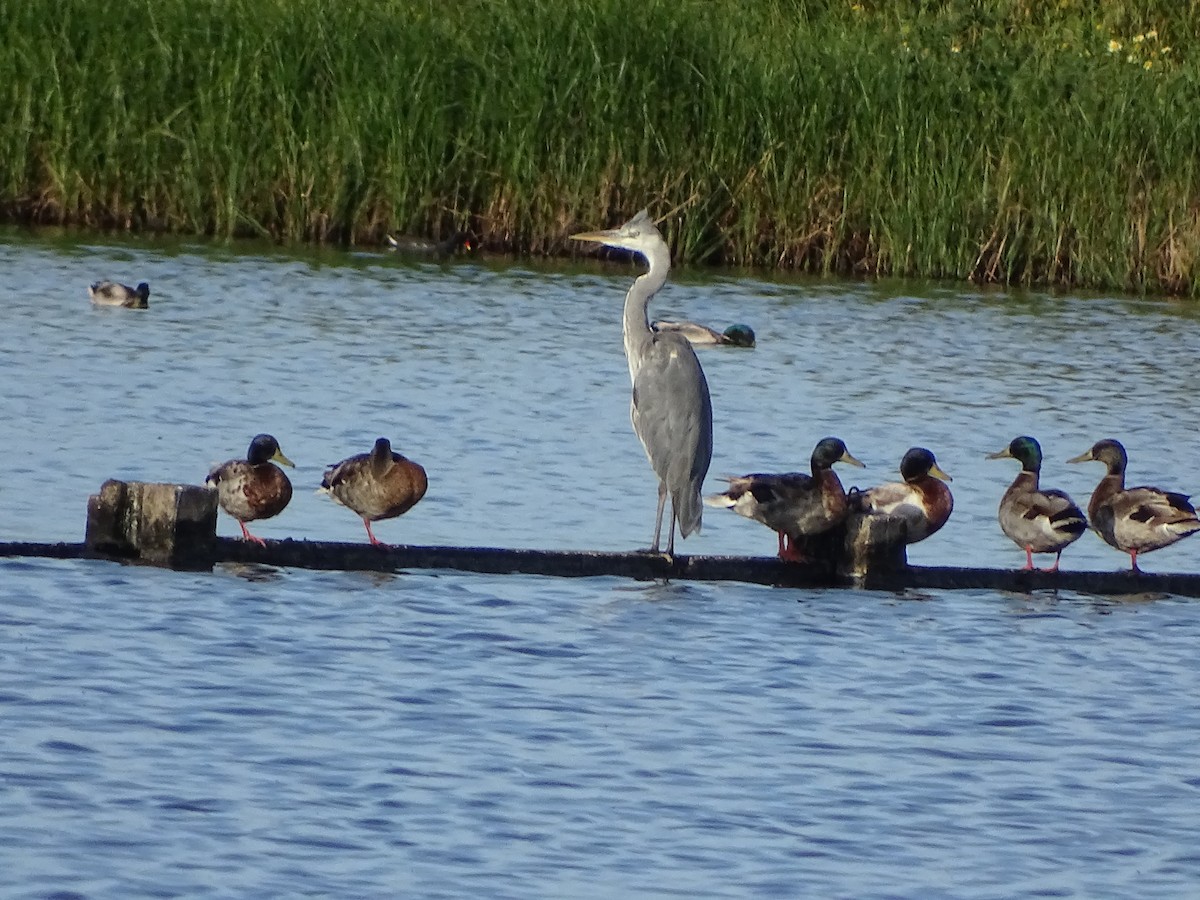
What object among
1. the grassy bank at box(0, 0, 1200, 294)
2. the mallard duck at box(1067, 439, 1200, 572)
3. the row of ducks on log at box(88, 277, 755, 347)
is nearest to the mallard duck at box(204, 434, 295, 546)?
the mallard duck at box(1067, 439, 1200, 572)

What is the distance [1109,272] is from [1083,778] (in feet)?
40.1

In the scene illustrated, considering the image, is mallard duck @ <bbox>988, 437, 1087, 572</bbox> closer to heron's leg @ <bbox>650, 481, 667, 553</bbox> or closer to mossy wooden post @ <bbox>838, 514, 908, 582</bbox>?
mossy wooden post @ <bbox>838, 514, 908, 582</bbox>

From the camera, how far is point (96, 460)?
11766 mm

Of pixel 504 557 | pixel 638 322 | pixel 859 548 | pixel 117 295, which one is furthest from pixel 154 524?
pixel 117 295

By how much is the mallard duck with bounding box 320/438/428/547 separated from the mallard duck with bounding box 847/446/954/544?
5.53 ft

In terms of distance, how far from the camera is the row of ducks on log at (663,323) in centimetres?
1688

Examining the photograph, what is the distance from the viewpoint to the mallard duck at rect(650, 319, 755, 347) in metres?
16.8

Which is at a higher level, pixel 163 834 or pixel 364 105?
pixel 364 105

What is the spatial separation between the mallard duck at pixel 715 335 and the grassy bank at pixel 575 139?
86.5 inches

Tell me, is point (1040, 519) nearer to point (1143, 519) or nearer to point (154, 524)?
point (1143, 519)

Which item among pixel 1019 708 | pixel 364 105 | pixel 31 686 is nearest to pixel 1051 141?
pixel 364 105

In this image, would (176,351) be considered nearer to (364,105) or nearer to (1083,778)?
(364,105)

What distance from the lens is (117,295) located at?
1694 cm

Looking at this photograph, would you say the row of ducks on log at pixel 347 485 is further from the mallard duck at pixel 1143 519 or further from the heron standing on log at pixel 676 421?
the mallard duck at pixel 1143 519
